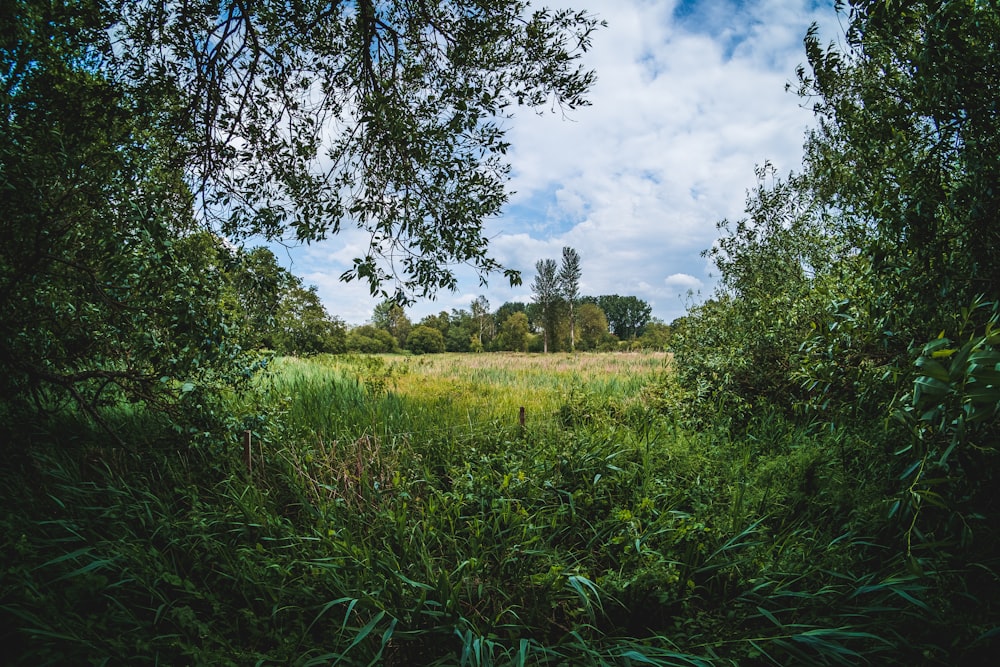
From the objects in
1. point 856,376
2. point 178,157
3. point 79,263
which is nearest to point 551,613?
point 856,376

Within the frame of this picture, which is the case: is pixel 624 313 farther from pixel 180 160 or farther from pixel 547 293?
pixel 180 160

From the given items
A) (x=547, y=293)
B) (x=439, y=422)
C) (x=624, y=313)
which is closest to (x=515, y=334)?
(x=547, y=293)

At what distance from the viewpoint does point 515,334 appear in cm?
5656

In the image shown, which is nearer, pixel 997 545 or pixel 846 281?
pixel 997 545

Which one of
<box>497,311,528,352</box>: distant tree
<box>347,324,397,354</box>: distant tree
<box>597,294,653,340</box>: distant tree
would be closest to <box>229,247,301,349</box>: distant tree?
<box>347,324,397,354</box>: distant tree

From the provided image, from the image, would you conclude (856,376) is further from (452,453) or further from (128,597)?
(128,597)

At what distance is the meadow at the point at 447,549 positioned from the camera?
247 centimetres

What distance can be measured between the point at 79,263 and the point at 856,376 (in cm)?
736

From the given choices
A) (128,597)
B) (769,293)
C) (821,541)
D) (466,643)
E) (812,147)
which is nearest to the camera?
(466,643)

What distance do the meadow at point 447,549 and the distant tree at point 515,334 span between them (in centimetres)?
4899

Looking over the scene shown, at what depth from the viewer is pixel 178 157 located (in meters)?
4.71

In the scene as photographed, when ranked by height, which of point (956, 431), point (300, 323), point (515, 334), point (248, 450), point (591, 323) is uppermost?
point (591, 323)

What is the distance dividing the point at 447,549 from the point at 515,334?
53282 mm

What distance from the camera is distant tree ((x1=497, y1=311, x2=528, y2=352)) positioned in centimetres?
5450
